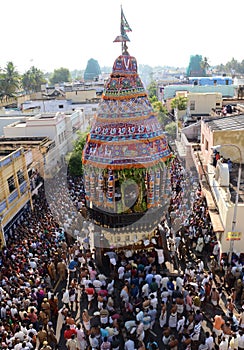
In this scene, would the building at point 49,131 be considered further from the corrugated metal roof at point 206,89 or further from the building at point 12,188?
the corrugated metal roof at point 206,89

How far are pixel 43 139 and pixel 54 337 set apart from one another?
573 inches

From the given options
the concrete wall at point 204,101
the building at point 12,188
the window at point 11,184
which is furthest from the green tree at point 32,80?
the window at point 11,184

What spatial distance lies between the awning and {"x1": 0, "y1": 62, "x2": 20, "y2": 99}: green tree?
33.1 metres

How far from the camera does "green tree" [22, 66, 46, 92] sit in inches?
2086

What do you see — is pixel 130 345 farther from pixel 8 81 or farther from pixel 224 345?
pixel 8 81

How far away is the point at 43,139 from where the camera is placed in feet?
68.8

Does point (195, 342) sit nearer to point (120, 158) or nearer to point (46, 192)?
point (120, 158)

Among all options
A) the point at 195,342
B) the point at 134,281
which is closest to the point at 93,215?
the point at 134,281

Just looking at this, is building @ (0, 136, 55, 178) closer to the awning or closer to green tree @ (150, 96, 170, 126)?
the awning

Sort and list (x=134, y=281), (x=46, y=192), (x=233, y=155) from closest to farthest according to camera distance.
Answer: (x=134, y=281) < (x=233, y=155) < (x=46, y=192)

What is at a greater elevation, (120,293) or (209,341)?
(209,341)

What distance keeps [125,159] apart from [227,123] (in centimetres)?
727

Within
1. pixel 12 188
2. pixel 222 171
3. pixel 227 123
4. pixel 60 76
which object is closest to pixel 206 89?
pixel 227 123

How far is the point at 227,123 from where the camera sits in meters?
15.8
